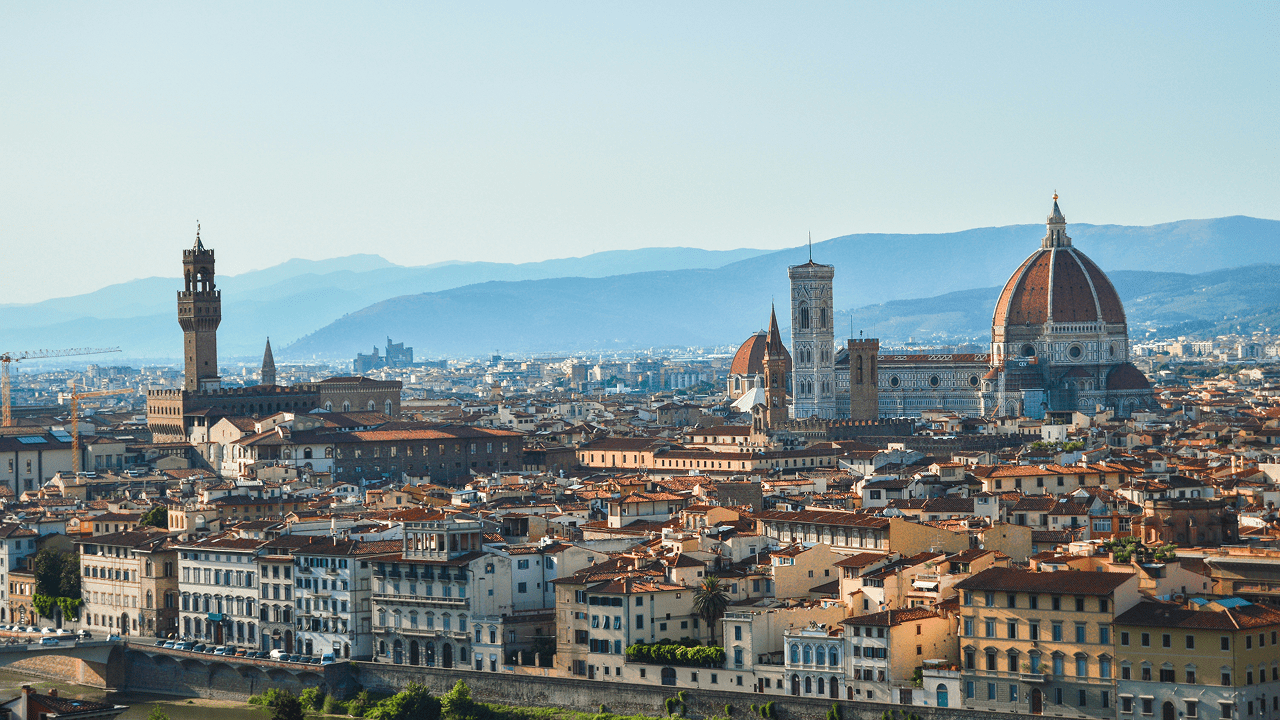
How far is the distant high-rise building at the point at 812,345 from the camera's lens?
148 metres

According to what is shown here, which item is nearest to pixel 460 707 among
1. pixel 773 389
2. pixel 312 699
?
pixel 312 699

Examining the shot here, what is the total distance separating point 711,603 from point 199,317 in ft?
255

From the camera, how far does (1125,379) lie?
477 ft

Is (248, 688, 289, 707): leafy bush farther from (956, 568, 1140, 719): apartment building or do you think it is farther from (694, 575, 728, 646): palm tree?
(956, 568, 1140, 719): apartment building

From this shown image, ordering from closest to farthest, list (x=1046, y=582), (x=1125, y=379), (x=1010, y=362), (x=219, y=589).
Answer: (x=1046, y=582)
(x=219, y=589)
(x=1125, y=379)
(x=1010, y=362)

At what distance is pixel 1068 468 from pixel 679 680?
24.1 metres

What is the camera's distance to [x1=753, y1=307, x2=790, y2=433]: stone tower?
117 meters

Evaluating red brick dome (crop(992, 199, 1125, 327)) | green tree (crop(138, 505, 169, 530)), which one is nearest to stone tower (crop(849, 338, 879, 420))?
red brick dome (crop(992, 199, 1125, 327))

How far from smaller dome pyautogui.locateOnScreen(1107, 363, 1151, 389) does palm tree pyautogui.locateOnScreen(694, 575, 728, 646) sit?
98267 mm

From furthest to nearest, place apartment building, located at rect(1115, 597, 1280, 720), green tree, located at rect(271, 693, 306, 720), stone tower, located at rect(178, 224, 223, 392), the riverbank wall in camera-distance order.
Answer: stone tower, located at rect(178, 224, 223, 392) < green tree, located at rect(271, 693, 306, 720) < the riverbank wall < apartment building, located at rect(1115, 597, 1280, 720)

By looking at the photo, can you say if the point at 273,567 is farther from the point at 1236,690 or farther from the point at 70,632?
the point at 1236,690

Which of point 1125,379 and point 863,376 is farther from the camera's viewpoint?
point 863,376

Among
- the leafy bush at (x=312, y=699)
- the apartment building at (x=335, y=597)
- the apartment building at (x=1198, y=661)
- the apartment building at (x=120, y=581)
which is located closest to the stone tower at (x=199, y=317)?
the apartment building at (x=120, y=581)

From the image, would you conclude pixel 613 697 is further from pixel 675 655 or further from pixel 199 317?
pixel 199 317
